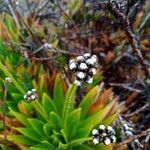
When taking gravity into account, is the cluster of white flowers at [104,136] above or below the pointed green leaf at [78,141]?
above

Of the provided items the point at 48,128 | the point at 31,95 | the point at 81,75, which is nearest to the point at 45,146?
the point at 48,128

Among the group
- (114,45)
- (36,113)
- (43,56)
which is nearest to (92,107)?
(36,113)

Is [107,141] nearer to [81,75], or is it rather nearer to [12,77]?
[81,75]

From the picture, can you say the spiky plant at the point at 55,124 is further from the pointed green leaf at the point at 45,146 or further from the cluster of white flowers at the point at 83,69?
the cluster of white flowers at the point at 83,69

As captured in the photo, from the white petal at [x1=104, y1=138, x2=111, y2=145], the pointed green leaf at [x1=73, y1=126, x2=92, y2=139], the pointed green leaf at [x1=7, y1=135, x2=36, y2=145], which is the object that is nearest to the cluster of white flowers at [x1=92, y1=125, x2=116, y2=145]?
the white petal at [x1=104, y1=138, x2=111, y2=145]

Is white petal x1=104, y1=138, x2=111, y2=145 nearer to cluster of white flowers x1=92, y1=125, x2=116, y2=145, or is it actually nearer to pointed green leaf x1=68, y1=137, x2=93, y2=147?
cluster of white flowers x1=92, y1=125, x2=116, y2=145

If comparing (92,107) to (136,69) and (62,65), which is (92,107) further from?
(136,69)

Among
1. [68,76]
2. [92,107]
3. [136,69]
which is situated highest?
[68,76]

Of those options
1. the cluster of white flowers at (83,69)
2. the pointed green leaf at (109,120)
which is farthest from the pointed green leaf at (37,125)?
the cluster of white flowers at (83,69)
